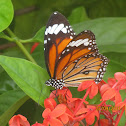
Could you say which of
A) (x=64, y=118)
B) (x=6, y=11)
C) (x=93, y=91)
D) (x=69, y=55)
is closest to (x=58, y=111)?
(x=64, y=118)

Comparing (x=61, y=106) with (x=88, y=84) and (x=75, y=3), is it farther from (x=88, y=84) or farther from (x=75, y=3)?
A: (x=75, y=3)

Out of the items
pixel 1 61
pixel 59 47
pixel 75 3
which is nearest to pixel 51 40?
pixel 59 47

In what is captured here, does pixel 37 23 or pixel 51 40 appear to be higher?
pixel 37 23

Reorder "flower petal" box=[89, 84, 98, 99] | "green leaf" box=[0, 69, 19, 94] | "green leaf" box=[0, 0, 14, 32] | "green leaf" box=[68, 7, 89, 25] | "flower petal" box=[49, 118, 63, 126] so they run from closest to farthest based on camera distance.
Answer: "flower petal" box=[49, 118, 63, 126] < "flower petal" box=[89, 84, 98, 99] < "green leaf" box=[0, 0, 14, 32] < "green leaf" box=[0, 69, 19, 94] < "green leaf" box=[68, 7, 89, 25]

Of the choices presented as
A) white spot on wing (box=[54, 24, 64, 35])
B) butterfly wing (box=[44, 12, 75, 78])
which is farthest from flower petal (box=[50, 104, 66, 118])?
white spot on wing (box=[54, 24, 64, 35])

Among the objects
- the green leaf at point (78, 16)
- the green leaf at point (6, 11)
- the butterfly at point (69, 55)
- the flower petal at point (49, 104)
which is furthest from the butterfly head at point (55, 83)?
the green leaf at point (78, 16)

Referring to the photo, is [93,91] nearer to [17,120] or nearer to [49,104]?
[49,104]

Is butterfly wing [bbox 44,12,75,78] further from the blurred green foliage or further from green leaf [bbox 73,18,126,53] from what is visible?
green leaf [bbox 73,18,126,53]

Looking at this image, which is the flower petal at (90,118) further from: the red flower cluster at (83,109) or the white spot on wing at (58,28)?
the white spot on wing at (58,28)

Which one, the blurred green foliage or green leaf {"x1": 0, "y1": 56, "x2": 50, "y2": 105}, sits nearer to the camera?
green leaf {"x1": 0, "y1": 56, "x2": 50, "y2": 105}
